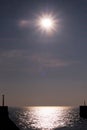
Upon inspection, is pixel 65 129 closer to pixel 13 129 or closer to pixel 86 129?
pixel 86 129

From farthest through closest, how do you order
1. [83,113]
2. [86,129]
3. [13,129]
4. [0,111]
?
[83,113]
[86,129]
[0,111]
[13,129]

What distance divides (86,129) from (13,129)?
53.7 metres

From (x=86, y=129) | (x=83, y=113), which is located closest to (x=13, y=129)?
(x=86, y=129)

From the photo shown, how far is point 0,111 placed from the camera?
56.3 metres

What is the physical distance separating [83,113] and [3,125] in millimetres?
111109

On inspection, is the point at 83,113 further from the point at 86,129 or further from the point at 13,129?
the point at 13,129

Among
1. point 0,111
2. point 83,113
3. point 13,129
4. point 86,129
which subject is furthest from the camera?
point 83,113

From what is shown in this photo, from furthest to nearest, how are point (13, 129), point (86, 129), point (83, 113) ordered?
1. point (83, 113)
2. point (86, 129)
3. point (13, 129)

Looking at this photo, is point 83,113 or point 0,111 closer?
point 0,111

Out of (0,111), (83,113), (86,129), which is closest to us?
(0,111)

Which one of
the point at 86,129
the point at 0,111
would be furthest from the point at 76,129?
the point at 0,111

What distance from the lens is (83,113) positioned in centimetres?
15775

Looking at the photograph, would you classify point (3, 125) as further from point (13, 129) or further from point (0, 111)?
point (0, 111)

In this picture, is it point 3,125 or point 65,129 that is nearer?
point 3,125
